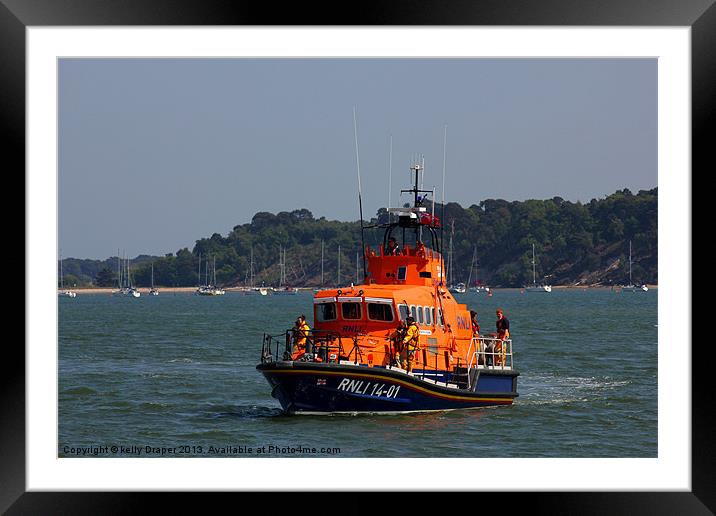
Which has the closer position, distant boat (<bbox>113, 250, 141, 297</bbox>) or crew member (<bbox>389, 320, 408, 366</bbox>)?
crew member (<bbox>389, 320, 408, 366</bbox>)

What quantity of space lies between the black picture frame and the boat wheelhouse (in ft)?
31.8

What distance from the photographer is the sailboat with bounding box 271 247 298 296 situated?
5871 inches

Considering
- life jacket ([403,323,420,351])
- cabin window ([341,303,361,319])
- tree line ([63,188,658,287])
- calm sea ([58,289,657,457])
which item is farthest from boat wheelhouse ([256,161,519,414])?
tree line ([63,188,658,287])

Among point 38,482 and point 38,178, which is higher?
point 38,178

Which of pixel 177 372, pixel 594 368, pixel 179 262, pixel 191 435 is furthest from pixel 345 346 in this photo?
pixel 179 262

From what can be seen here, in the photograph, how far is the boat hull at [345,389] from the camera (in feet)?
64.4

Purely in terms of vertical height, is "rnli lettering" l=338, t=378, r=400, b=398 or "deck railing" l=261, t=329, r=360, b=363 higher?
"deck railing" l=261, t=329, r=360, b=363

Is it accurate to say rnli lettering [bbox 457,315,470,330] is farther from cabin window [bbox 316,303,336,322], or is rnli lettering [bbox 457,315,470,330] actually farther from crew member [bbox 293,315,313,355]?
crew member [bbox 293,315,313,355]

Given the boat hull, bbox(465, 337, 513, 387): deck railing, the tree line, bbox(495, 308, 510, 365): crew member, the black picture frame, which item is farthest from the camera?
the tree line

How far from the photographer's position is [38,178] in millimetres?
10086
